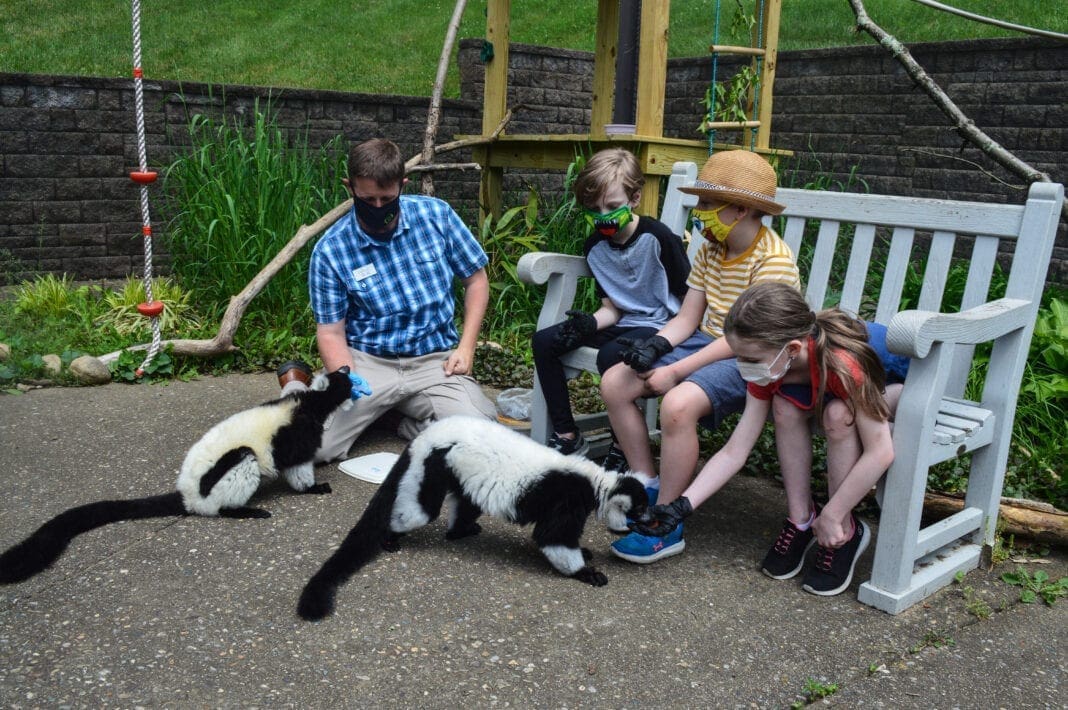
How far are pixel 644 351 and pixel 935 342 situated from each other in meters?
0.97

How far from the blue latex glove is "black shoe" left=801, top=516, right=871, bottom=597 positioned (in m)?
1.87

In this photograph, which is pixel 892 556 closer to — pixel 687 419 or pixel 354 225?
pixel 687 419

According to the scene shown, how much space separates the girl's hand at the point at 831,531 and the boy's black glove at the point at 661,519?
0.42 metres

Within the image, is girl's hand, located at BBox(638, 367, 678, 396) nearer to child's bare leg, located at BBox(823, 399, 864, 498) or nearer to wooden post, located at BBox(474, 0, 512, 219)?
child's bare leg, located at BBox(823, 399, 864, 498)

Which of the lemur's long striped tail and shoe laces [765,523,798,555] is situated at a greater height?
shoe laces [765,523,798,555]

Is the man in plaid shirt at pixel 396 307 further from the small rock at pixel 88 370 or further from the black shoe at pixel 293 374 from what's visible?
the small rock at pixel 88 370

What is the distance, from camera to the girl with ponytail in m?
2.76

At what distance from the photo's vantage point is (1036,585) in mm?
3068

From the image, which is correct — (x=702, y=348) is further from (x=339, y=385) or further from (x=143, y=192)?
(x=143, y=192)

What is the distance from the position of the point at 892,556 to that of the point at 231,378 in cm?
383

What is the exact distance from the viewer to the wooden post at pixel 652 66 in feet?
16.6

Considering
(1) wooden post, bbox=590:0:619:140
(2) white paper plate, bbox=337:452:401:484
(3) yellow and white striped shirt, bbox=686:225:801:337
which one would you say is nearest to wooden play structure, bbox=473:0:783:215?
(1) wooden post, bbox=590:0:619:140

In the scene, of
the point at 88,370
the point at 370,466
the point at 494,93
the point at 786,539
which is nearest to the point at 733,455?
the point at 786,539

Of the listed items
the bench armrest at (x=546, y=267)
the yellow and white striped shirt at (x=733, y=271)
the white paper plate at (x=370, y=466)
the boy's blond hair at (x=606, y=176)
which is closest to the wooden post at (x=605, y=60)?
the bench armrest at (x=546, y=267)
